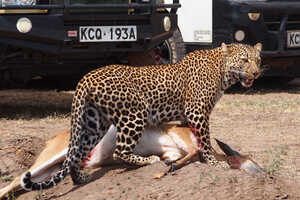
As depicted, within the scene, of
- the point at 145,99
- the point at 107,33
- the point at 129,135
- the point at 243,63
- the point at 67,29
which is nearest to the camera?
the point at 129,135

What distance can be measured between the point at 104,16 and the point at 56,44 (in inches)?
24.4

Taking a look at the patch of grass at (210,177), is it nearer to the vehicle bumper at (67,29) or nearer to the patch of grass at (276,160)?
the patch of grass at (276,160)

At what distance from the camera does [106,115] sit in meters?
5.46

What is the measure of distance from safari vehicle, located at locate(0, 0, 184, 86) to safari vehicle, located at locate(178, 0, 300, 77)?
1.73 metres

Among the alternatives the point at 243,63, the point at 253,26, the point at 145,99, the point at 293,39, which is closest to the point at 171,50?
the point at 253,26

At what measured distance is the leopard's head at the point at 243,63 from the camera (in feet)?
18.5

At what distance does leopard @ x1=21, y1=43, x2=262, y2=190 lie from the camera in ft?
17.8

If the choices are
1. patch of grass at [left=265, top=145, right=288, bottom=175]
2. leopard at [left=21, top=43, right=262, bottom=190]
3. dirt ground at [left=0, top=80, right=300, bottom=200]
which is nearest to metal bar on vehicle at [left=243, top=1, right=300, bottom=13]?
dirt ground at [left=0, top=80, right=300, bottom=200]

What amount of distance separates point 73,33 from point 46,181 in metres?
3.31

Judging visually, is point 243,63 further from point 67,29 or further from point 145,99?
point 67,29

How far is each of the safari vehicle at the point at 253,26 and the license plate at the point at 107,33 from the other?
2.51 m

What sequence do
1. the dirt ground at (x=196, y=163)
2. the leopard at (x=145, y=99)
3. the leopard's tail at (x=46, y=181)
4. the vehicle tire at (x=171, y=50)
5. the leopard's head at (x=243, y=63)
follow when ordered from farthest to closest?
the vehicle tire at (x=171, y=50), the leopard's head at (x=243, y=63), the leopard at (x=145, y=99), the leopard's tail at (x=46, y=181), the dirt ground at (x=196, y=163)

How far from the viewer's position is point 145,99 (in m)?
5.57

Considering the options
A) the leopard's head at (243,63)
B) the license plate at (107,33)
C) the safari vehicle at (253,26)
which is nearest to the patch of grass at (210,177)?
the leopard's head at (243,63)
